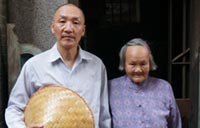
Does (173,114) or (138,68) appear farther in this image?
(173,114)

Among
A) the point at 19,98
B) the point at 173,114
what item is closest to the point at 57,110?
the point at 19,98

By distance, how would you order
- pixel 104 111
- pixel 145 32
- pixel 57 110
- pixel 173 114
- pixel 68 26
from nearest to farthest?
1. pixel 57 110
2. pixel 68 26
3. pixel 104 111
4. pixel 173 114
5. pixel 145 32

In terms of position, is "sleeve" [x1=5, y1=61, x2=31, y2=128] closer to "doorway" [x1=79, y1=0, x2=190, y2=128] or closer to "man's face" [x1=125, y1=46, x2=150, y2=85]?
"man's face" [x1=125, y1=46, x2=150, y2=85]

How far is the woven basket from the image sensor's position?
200cm

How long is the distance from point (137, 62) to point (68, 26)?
509 millimetres

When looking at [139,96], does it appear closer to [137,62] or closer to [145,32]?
[137,62]

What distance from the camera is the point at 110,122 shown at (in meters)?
2.44

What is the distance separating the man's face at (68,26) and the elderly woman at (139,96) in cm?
40

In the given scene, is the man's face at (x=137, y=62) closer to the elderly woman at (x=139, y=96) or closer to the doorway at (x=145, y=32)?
the elderly woman at (x=139, y=96)

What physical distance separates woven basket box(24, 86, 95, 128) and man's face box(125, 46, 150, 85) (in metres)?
0.47

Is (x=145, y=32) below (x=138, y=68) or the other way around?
the other way around

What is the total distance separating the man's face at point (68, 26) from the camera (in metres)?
2.23

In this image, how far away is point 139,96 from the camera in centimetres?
250

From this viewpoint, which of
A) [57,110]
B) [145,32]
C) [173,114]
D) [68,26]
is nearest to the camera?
[57,110]
